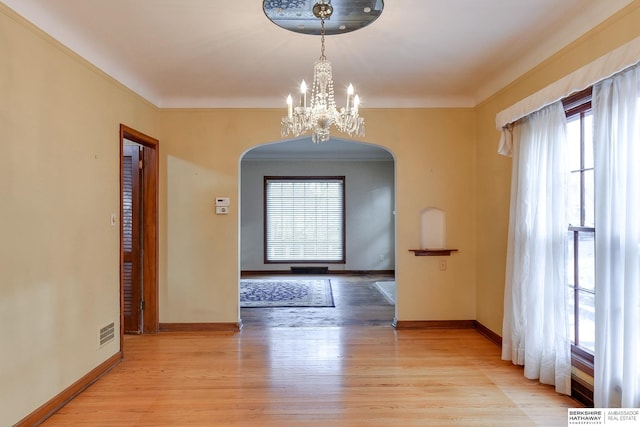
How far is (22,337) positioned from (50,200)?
90cm

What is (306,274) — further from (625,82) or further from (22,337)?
(625,82)

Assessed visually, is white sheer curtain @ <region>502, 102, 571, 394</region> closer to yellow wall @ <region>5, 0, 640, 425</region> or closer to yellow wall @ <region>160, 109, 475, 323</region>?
yellow wall @ <region>5, 0, 640, 425</region>

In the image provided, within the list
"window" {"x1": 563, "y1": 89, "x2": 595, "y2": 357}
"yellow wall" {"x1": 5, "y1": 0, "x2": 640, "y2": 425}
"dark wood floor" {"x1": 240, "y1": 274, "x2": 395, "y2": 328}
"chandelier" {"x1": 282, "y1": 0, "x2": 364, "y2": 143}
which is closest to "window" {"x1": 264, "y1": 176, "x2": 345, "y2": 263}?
"dark wood floor" {"x1": 240, "y1": 274, "x2": 395, "y2": 328}

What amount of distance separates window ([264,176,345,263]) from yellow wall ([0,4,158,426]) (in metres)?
5.26

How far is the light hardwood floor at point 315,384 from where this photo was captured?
99.7 inches

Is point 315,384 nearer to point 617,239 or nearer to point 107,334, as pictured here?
point 107,334

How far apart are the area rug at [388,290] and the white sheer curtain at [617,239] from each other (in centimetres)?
365

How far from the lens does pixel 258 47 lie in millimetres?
3053

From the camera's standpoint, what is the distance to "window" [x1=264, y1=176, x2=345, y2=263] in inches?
341

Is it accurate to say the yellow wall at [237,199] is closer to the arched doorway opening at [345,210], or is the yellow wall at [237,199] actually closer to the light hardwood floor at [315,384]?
the light hardwood floor at [315,384]

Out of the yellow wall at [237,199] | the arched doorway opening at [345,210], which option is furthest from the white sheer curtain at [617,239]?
the arched doorway opening at [345,210]

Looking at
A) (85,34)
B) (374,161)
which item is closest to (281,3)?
(85,34)

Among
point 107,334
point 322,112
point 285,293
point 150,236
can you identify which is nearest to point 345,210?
point 285,293

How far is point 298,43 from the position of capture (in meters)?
2.99
